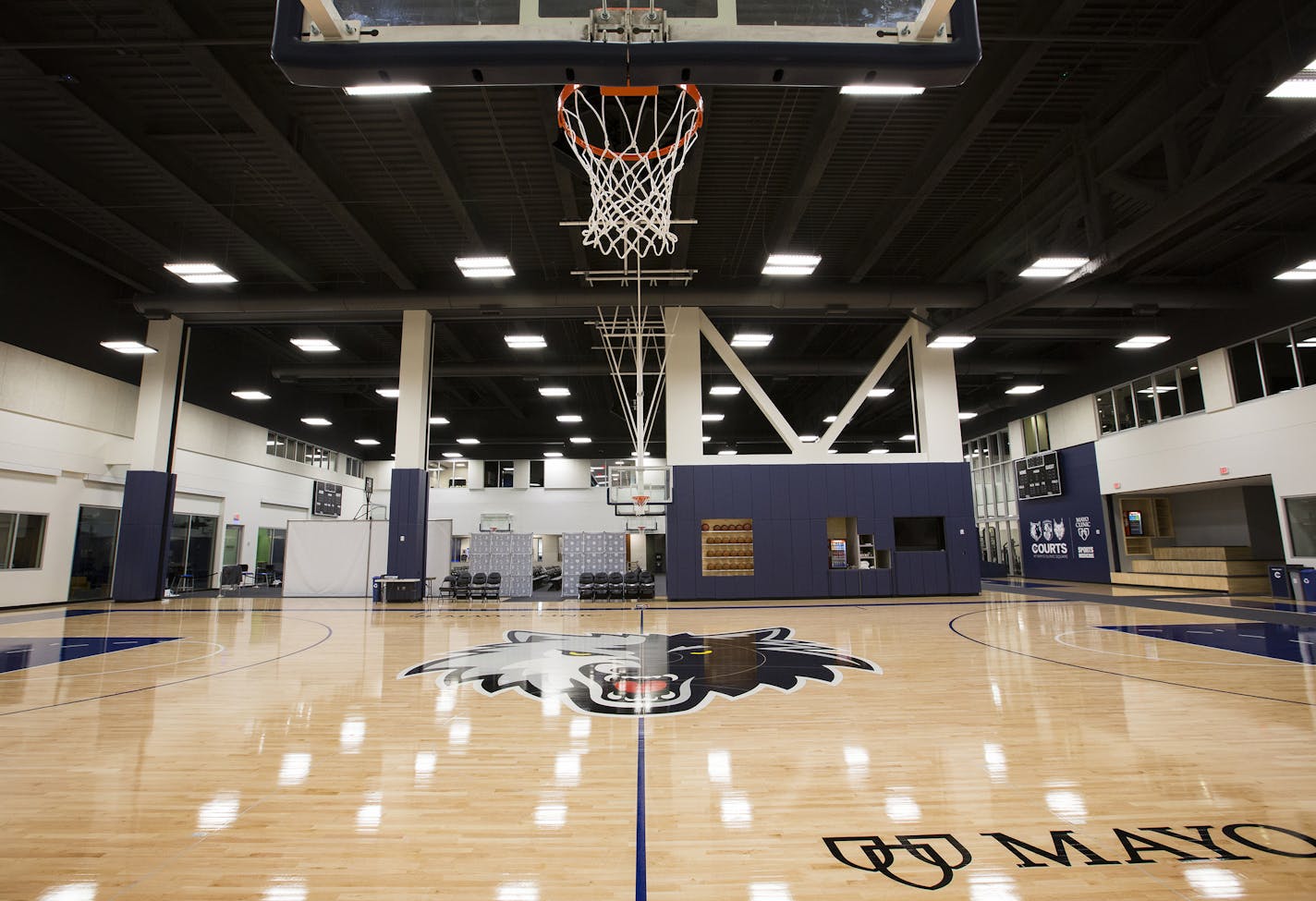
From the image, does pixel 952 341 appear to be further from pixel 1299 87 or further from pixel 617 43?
pixel 617 43

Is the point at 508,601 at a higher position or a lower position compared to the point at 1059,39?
lower

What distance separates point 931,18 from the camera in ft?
13.2

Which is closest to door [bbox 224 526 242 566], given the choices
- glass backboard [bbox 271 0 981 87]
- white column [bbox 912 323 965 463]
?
glass backboard [bbox 271 0 981 87]

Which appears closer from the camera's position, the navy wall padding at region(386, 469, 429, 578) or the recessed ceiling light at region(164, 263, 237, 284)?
the recessed ceiling light at region(164, 263, 237, 284)

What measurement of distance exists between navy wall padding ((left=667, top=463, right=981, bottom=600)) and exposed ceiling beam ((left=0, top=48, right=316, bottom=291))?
9.80m

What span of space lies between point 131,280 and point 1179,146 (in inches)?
774

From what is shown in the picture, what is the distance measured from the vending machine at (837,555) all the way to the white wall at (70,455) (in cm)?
1723

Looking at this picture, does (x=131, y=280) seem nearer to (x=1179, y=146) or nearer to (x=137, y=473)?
(x=137, y=473)

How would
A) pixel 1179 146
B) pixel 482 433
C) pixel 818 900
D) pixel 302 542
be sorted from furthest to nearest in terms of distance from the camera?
pixel 482 433 < pixel 302 542 < pixel 1179 146 < pixel 818 900

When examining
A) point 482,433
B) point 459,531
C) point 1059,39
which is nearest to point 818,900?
point 1059,39

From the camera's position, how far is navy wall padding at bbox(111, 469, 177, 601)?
47.7ft

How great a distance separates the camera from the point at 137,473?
14.8 m

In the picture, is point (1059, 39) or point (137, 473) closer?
point (1059, 39)

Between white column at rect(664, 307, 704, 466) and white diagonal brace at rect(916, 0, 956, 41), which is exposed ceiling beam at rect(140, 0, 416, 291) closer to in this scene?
white column at rect(664, 307, 704, 466)
